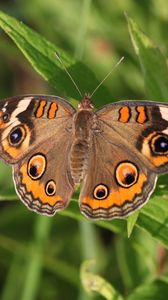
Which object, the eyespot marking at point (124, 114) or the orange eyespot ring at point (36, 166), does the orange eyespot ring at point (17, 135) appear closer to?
the orange eyespot ring at point (36, 166)

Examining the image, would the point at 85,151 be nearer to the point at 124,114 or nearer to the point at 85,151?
the point at 85,151

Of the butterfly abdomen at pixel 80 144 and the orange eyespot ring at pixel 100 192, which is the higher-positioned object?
the butterfly abdomen at pixel 80 144

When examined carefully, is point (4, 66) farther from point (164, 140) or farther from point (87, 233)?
point (164, 140)

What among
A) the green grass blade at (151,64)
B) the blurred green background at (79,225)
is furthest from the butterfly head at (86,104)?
the green grass blade at (151,64)

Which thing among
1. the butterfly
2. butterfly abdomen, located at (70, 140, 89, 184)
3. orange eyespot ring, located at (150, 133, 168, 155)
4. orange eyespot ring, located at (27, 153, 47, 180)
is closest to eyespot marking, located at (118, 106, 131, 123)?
the butterfly

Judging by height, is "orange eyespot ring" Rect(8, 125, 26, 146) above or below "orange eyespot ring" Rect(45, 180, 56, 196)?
above

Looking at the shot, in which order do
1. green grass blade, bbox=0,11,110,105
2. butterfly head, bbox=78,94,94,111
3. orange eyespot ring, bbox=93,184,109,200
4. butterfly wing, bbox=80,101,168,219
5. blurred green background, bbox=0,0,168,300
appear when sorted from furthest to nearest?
1. blurred green background, bbox=0,0,168,300
2. butterfly head, bbox=78,94,94,111
3. green grass blade, bbox=0,11,110,105
4. orange eyespot ring, bbox=93,184,109,200
5. butterfly wing, bbox=80,101,168,219

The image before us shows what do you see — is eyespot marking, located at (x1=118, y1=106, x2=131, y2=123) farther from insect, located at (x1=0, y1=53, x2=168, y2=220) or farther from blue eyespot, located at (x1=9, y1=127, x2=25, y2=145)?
blue eyespot, located at (x1=9, y1=127, x2=25, y2=145)
